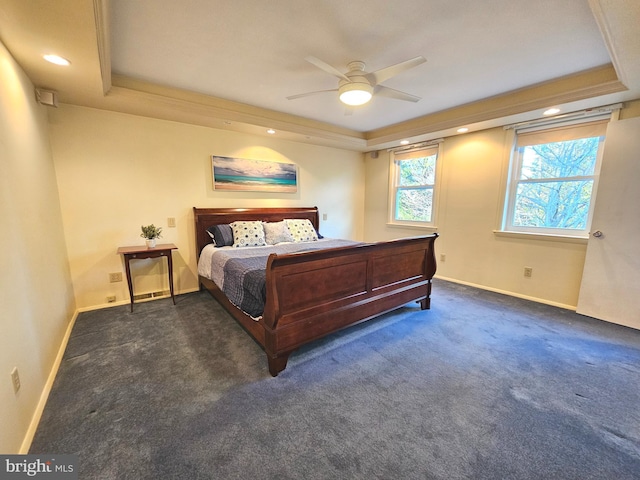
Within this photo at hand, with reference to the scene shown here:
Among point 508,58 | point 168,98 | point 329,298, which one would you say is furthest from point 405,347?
point 168,98

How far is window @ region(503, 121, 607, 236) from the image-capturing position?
9.70 ft

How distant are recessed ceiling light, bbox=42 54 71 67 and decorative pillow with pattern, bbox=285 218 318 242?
2721mm

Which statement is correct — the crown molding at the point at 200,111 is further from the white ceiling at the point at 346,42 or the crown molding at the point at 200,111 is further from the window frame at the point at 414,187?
the window frame at the point at 414,187

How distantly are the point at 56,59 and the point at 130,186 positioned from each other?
4.81 feet

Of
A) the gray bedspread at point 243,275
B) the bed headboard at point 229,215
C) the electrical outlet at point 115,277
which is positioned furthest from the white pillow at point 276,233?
the electrical outlet at point 115,277

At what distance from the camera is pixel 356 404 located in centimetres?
167

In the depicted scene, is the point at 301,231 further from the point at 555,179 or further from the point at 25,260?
the point at 555,179

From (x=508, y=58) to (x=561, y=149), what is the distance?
1641 millimetres

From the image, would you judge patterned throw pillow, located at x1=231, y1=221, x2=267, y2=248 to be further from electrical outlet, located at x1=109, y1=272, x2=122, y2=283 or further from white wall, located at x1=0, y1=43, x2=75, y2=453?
white wall, located at x1=0, y1=43, x2=75, y2=453

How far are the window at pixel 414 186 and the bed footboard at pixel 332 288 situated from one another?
5.63ft

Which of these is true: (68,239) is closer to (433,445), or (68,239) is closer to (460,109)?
(433,445)

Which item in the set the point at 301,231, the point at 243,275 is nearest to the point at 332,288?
the point at 243,275

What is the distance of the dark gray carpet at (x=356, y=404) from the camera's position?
1288 mm

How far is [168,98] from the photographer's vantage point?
2.81 metres
